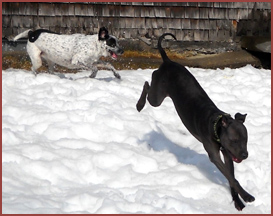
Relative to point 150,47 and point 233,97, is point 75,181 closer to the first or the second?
point 233,97

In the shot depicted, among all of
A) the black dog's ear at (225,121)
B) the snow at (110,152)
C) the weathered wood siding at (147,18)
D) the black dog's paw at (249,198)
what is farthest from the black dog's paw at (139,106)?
the weathered wood siding at (147,18)

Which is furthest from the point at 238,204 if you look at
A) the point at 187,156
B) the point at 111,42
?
the point at 111,42

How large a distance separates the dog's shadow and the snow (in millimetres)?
12

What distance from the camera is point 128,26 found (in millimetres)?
11242

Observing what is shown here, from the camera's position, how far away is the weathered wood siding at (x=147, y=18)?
10.9m

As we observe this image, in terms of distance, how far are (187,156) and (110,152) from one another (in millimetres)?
915

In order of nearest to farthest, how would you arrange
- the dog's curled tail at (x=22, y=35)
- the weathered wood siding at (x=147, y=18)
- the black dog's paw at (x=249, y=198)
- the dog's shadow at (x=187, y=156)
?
the black dog's paw at (x=249, y=198)
the dog's shadow at (x=187, y=156)
the dog's curled tail at (x=22, y=35)
the weathered wood siding at (x=147, y=18)

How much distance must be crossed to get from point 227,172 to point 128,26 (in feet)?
18.4

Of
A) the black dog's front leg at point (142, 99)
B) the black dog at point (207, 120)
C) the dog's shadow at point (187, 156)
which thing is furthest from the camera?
the black dog's front leg at point (142, 99)

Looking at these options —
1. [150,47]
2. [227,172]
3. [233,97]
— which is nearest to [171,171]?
[227,172]

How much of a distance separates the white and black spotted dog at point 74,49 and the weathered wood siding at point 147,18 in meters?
1.14

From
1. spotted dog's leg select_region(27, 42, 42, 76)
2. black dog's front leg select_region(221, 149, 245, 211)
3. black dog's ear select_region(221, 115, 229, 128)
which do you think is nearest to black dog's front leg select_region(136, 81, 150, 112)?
black dog's front leg select_region(221, 149, 245, 211)

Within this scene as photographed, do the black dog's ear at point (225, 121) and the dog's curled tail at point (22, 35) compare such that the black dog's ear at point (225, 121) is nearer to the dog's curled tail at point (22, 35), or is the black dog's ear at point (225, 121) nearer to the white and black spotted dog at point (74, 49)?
the white and black spotted dog at point (74, 49)

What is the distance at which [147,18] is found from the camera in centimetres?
1132
